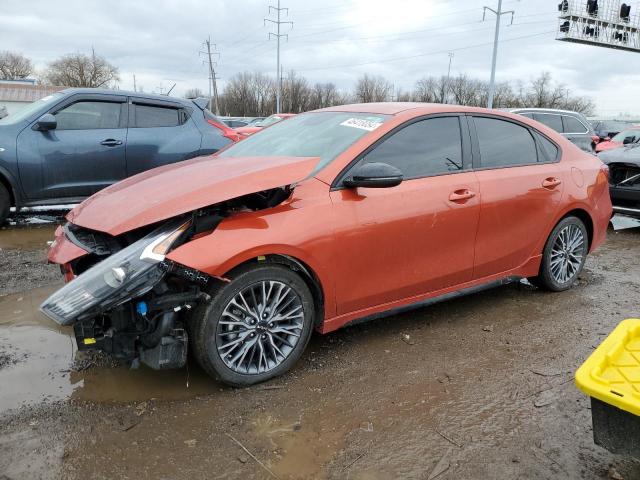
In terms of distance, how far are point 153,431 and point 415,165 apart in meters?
2.25

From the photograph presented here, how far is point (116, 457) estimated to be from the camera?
2266 millimetres

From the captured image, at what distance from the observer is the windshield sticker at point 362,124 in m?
3.33

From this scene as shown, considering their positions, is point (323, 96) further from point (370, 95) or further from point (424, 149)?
point (424, 149)

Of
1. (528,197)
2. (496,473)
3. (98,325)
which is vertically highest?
(528,197)

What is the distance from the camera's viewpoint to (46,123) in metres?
6.09

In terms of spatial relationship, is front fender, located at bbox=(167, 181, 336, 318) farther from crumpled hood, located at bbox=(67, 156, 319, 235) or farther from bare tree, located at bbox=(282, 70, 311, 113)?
bare tree, located at bbox=(282, 70, 311, 113)

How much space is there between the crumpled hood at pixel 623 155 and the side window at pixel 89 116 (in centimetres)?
689

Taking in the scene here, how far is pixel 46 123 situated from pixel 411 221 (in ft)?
16.3

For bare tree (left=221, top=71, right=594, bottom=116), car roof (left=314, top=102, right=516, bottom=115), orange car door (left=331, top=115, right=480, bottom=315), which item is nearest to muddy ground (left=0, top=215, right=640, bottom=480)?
orange car door (left=331, top=115, right=480, bottom=315)

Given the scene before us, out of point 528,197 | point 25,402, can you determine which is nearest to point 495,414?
point 528,197

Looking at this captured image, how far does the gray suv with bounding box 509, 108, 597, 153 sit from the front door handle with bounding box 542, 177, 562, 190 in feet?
26.9

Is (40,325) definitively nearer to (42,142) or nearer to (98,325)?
(98,325)

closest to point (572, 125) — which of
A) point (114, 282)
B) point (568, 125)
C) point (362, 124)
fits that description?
point (568, 125)

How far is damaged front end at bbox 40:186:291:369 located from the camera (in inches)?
94.7
